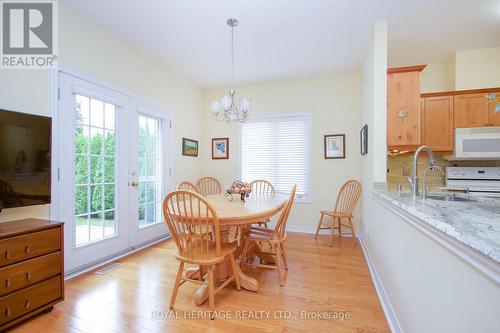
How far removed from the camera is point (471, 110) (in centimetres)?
313

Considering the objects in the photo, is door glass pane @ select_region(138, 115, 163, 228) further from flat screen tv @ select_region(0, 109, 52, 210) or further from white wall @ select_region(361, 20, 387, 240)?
white wall @ select_region(361, 20, 387, 240)

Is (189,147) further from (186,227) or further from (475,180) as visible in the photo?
(475,180)

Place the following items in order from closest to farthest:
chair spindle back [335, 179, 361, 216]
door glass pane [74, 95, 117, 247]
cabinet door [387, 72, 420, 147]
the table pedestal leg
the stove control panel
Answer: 1. the table pedestal leg
2. door glass pane [74, 95, 117, 247]
3. cabinet door [387, 72, 420, 147]
4. the stove control panel
5. chair spindle back [335, 179, 361, 216]

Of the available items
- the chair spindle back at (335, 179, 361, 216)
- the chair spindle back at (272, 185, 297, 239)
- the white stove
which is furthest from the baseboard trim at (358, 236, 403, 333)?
the white stove

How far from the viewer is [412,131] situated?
2701 millimetres

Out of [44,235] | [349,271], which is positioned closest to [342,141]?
[349,271]

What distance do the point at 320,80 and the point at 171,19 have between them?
8.49ft

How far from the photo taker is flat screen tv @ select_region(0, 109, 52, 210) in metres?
1.77

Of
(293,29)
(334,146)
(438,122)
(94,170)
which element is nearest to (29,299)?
(94,170)

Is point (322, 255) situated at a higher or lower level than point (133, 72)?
lower

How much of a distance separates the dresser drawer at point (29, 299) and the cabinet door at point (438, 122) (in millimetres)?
4291

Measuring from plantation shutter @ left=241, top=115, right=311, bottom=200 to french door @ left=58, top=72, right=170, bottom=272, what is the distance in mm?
1655

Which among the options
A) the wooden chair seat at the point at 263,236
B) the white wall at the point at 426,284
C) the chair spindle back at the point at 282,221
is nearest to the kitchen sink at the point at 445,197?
the white wall at the point at 426,284

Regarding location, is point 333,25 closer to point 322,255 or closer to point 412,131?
point 412,131
